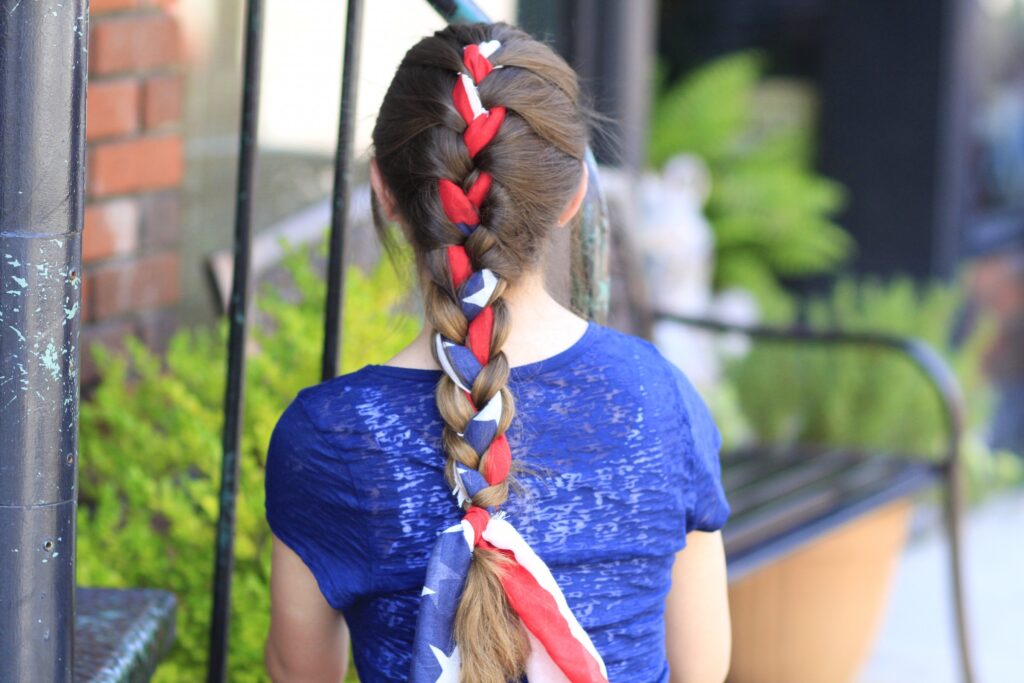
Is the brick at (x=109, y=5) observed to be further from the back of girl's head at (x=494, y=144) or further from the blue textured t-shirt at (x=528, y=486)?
the blue textured t-shirt at (x=528, y=486)

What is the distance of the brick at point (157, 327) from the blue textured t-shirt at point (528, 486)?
119 centimetres

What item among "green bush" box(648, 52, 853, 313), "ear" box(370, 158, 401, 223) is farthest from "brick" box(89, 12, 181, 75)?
"green bush" box(648, 52, 853, 313)

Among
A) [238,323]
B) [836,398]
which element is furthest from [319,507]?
[836,398]

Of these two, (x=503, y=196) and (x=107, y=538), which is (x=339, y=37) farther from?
(x=503, y=196)

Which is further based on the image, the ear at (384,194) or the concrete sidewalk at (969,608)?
the concrete sidewalk at (969,608)

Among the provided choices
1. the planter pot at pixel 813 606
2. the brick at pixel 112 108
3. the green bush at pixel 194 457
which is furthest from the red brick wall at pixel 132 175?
the planter pot at pixel 813 606

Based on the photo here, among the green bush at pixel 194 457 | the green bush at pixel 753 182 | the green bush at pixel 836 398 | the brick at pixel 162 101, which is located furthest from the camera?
the green bush at pixel 753 182

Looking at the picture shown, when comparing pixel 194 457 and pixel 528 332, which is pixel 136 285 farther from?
pixel 528 332

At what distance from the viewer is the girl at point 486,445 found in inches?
49.3

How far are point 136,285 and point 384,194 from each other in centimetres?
121

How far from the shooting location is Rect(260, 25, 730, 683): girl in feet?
4.11

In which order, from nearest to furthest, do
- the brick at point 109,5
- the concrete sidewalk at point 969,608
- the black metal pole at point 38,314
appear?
the black metal pole at point 38,314 < the brick at point 109,5 < the concrete sidewalk at point 969,608

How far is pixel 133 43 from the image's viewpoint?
7.83 ft

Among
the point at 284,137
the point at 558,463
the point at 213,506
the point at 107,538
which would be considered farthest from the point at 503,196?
the point at 284,137
